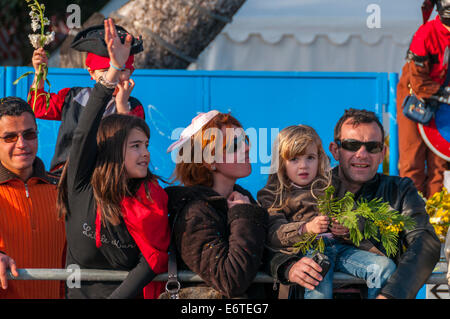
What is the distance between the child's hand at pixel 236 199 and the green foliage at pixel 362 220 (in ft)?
0.98

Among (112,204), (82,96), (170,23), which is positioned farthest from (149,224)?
(170,23)

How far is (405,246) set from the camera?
113 inches

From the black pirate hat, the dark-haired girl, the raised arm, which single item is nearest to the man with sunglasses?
the dark-haired girl

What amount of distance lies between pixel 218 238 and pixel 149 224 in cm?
28

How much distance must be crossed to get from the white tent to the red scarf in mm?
4658

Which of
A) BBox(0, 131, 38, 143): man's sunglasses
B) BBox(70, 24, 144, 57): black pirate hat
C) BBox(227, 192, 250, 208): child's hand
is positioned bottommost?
BBox(227, 192, 250, 208): child's hand

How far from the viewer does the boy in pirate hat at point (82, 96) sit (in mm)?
3271

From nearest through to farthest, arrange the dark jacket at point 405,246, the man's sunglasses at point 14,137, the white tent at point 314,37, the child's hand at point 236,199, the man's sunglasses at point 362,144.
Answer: the dark jacket at point 405,246, the child's hand at point 236,199, the man's sunglasses at point 14,137, the man's sunglasses at point 362,144, the white tent at point 314,37

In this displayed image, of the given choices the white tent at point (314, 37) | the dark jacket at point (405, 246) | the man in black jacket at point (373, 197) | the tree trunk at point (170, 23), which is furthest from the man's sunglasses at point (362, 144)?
the white tent at point (314, 37)

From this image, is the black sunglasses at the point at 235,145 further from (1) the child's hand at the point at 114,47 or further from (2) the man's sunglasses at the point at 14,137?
(2) the man's sunglasses at the point at 14,137

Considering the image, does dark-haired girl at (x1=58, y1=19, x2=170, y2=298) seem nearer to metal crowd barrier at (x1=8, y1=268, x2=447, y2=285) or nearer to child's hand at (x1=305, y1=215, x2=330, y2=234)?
metal crowd barrier at (x1=8, y1=268, x2=447, y2=285)

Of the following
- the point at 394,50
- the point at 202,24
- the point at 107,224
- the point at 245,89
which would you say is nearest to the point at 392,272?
the point at 107,224

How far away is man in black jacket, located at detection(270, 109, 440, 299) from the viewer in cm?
262

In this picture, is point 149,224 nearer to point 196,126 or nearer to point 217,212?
point 217,212
